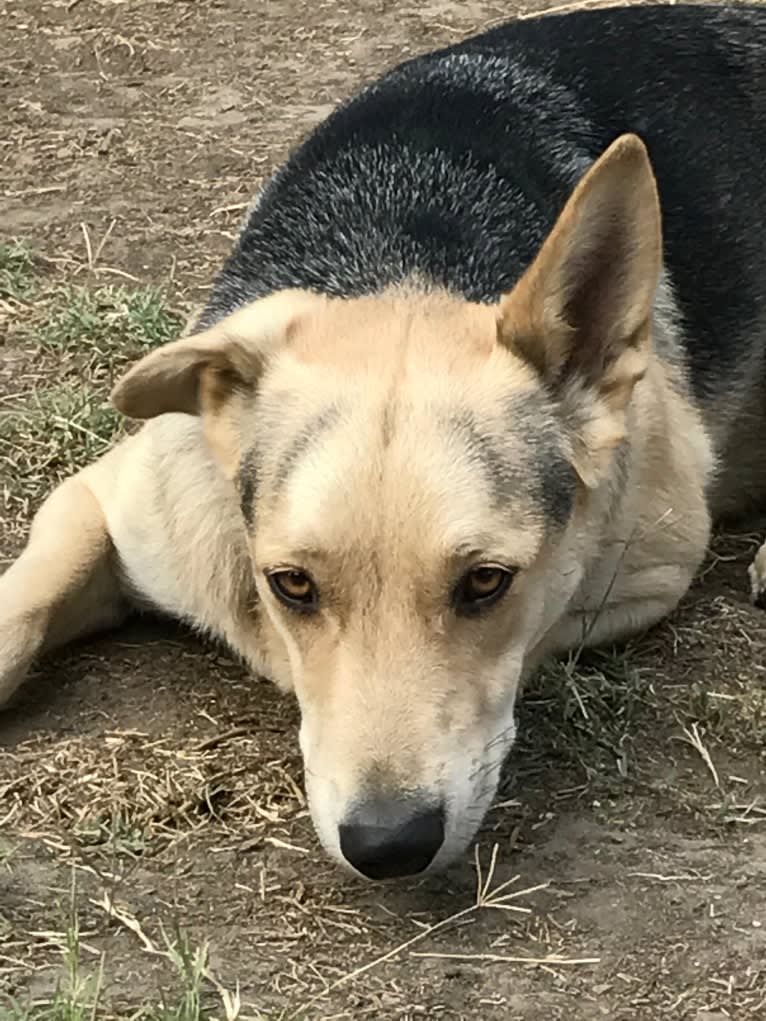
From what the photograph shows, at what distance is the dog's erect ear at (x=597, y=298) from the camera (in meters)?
3.83

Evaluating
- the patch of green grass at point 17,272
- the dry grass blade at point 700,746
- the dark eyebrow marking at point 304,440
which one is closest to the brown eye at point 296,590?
the dark eyebrow marking at point 304,440

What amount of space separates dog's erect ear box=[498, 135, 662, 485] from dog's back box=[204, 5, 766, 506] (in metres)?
0.53

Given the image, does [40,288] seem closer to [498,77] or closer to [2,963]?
[498,77]

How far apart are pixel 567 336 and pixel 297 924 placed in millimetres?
1455

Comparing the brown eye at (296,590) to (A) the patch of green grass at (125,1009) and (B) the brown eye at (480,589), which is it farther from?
(A) the patch of green grass at (125,1009)

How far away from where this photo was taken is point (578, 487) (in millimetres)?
4156

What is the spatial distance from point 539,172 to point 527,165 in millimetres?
45

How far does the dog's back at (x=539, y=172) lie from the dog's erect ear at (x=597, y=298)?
1.75 ft

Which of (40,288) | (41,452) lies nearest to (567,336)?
(41,452)

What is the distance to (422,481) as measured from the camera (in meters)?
3.76

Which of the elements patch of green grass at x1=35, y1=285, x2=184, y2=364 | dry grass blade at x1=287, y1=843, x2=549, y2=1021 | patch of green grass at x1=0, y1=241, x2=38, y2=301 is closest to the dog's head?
dry grass blade at x1=287, y1=843, x2=549, y2=1021

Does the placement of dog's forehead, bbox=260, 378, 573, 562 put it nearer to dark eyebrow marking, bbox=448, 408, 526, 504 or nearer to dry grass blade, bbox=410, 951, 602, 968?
dark eyebrow marking, bbox=448, 408, 526, 504

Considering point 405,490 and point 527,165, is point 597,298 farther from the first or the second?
point 527,165

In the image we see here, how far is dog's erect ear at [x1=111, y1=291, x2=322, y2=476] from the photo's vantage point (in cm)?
409
